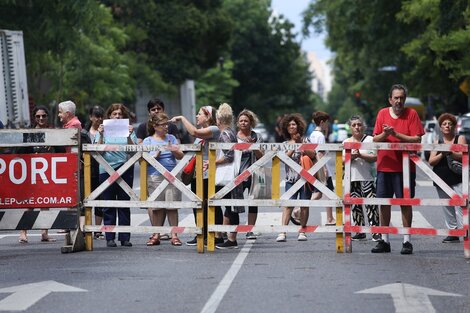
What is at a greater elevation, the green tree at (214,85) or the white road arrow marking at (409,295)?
the green tree at (214,85)

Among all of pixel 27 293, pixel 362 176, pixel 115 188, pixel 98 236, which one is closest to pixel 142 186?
pixel 115 188

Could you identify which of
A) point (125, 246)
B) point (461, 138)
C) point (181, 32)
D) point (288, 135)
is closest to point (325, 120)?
point (288, 135)

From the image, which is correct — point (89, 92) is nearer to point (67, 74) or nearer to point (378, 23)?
point (67, 74)

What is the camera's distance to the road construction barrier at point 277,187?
47.4ft

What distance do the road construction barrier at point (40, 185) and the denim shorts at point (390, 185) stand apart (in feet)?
11.2

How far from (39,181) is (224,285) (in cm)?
415

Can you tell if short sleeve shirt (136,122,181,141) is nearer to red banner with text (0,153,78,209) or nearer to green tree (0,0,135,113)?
red banner with text (0,153,78,209)

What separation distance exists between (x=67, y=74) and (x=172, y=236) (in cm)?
3751

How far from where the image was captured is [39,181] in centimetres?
1495

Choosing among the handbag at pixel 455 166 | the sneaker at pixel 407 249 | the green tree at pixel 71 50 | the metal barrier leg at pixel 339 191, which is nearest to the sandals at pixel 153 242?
the metal barrier leg at pixel 339 191

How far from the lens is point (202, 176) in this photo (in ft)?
48.5

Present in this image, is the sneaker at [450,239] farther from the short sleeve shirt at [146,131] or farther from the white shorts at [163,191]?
the short sleeve shirt at [146,131]

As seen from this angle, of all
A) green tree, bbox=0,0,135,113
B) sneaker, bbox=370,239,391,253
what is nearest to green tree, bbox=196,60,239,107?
green tree, bbox=0,0,135,113

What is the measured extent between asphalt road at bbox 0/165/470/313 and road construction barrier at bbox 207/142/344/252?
27 centimetres
